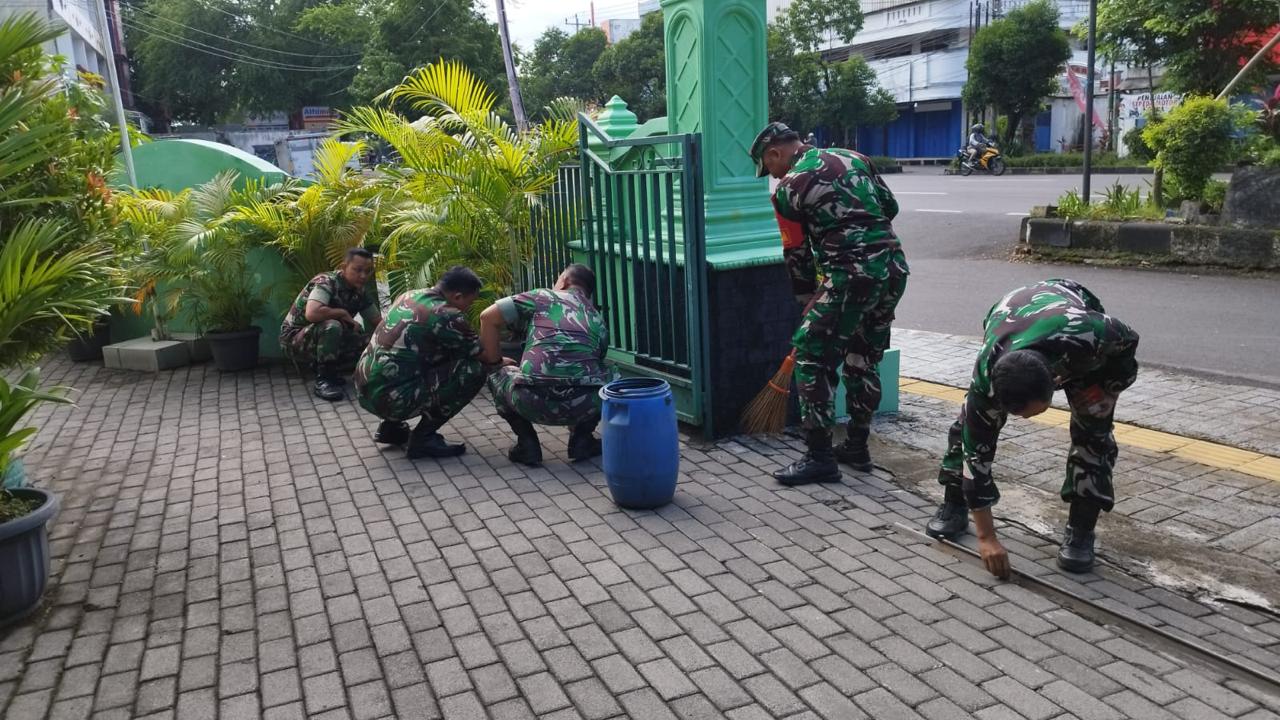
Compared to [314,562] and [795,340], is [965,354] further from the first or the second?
[314,562]

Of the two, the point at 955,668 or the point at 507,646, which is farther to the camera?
the point at 507,646

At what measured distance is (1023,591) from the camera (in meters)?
3.90

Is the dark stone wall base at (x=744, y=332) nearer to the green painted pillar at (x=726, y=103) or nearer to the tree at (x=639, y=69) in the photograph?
the green painted pillar at (x=726, y=103)

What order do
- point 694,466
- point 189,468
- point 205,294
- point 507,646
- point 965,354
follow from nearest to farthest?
1. point 507,646
2. point 694,466
3. point 189,468
4. point 965,354
5. point 205,294

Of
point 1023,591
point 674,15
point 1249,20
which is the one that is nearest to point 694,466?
point 1023,591

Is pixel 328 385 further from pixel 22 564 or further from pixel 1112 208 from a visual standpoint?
pixel 1112 208

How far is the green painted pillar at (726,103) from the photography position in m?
6.03

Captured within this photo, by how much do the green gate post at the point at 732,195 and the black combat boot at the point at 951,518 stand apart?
1.78 m

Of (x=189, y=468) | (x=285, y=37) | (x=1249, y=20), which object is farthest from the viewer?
(x=285, y=37)

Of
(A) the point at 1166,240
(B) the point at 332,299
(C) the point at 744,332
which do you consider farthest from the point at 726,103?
(A) the point at 1166,240

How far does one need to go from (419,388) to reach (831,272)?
243 centimetres

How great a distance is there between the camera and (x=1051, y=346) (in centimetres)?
352

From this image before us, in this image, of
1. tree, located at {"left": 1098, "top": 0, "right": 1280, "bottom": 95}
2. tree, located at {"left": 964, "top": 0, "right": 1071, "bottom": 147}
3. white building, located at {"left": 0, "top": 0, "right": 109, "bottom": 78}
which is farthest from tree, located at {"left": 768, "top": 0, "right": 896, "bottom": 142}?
tree, located at {"left": 1098, "top": 0, "right": 1280, "bottom": 95}

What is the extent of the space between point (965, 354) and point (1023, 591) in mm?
4280
